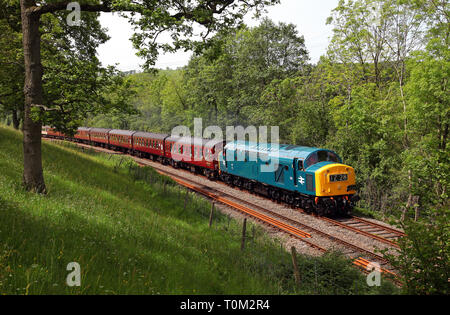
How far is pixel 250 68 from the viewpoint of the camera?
3716cm

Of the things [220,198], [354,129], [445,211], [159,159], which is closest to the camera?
[445,211]

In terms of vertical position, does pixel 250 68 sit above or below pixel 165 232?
above

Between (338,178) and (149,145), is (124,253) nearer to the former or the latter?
(338,178)

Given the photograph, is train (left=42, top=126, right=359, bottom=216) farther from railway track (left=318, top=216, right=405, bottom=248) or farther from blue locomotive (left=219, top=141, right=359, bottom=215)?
railway track (left=318, top=216, right=405, bottom=248)

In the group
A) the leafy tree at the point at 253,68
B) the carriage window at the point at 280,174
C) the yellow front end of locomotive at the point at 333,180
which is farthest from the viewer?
the leafy tree at the point at 253,68

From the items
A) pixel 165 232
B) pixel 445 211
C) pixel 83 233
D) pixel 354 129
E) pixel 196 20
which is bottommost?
pixel 165 232

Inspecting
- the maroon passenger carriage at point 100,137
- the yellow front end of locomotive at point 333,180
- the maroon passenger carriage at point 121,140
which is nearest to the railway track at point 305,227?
the yellow front end of locomotive at point 333,180

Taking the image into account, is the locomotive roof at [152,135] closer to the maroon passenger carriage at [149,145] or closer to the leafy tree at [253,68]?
the maroon passenger carriage at [149,145]

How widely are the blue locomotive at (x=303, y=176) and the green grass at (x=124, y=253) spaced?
438 cm

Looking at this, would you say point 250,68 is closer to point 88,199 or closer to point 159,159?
point 159,159

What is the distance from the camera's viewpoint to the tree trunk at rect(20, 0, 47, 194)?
401 inches

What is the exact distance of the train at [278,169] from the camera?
1591cm

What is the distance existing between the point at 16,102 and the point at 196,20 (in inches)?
647
